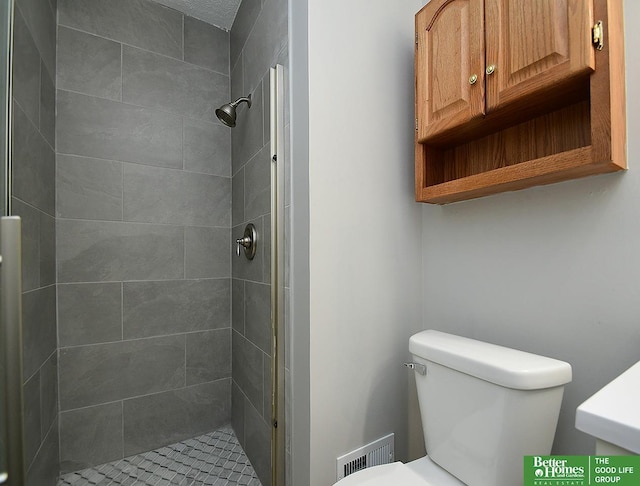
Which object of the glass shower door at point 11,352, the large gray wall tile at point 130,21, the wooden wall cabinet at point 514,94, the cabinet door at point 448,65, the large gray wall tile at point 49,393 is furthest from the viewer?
the large gray wall tile at point 130,21

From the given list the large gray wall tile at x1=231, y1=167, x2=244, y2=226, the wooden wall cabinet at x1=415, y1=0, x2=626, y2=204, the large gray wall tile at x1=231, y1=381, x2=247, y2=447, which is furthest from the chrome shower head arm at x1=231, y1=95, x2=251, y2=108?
the large gray wall tile at x1=231, y1=381, x2=247, y2=447

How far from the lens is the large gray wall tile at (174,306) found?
1687mm

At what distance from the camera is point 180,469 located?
156 cm

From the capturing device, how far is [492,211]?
1104mm

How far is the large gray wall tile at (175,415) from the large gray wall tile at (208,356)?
5 centimetres

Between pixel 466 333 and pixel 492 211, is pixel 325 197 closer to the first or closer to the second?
pixel 492 211

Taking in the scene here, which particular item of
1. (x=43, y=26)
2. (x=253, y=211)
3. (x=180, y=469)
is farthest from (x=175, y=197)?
(x=180, y=469)

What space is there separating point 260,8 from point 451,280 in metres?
1.53

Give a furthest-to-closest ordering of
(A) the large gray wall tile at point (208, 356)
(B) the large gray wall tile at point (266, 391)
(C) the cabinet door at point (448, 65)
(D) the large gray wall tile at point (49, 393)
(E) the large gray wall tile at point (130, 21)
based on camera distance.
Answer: (A) the large gray wall tile at point (208, 356) < (E) the large gray wall tile at point (130, 21) < (B) the large gray wall tile at point (266, 391) < (D) the large gray wall tile at point (49, 393) < (C) the cabinet door at point (448, 65)

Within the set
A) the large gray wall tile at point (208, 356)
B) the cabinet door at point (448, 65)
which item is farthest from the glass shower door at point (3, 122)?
the large gray wall tile at point (208, 356)

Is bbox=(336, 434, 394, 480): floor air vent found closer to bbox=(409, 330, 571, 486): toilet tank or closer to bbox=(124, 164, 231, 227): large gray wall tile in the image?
bbox=(409, 330, 571, 486): toilet tank

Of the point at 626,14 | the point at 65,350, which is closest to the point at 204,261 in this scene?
the point at 65,350

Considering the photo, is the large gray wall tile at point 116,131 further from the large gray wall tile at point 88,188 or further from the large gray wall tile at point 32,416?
the large gray wall tile at point 32,416

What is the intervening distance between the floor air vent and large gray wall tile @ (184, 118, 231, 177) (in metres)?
1.61
